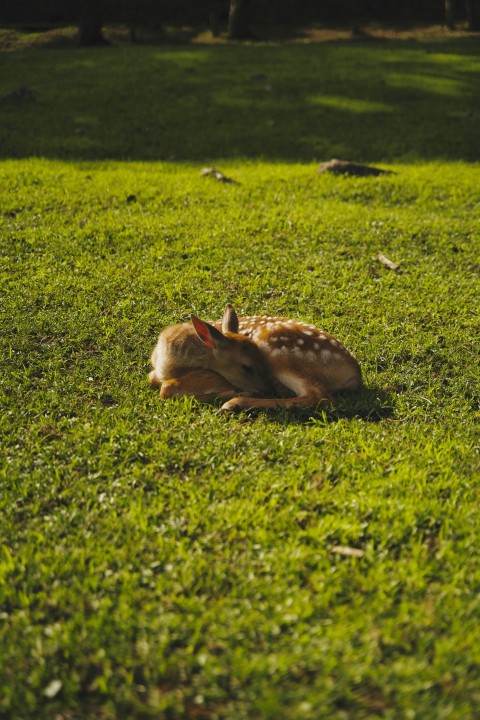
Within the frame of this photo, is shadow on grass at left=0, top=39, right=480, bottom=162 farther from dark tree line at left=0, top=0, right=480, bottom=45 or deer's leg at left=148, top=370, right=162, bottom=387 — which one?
dark tree line at left=0, top=0, right=480, bottom=45

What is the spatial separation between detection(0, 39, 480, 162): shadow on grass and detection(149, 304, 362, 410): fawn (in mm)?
8673

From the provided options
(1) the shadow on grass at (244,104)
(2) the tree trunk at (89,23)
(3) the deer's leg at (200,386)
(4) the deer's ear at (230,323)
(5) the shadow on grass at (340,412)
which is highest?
(2) the tree trunk at (89,23)

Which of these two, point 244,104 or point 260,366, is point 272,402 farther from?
point 244,104

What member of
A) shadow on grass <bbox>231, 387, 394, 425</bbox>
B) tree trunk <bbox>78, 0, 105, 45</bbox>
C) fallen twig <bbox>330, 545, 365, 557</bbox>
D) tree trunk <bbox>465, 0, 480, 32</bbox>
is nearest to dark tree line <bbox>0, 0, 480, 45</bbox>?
tree trunk <bbox>465, 0, 480, 32</bbox>

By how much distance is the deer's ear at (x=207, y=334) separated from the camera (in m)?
Answer: 5.36

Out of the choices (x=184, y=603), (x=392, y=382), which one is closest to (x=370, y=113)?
(x=392, y=382)

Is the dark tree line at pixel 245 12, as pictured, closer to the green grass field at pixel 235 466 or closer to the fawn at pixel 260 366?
the green grass field at pixel 235 466

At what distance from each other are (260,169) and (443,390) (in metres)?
7.81

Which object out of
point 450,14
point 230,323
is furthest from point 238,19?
point 230,323

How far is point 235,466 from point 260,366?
1045 mm

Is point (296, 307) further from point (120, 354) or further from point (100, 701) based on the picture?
point (100, 701)

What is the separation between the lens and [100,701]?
117 inches

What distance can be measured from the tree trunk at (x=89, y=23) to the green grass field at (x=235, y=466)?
17718 mm

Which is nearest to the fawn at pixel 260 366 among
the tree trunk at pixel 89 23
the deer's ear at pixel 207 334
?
the deer's ear at pixel 207 334
